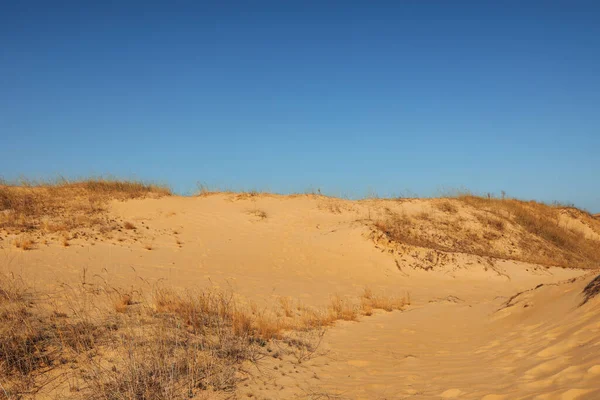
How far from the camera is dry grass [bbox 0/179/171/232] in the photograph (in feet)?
49.3

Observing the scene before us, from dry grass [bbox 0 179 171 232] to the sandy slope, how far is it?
3.43 ft

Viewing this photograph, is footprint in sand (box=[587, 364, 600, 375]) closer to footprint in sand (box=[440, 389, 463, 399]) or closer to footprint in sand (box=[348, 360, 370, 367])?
footprint in sand (box=[440, 389, 463, 399])

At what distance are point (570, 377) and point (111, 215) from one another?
17.0 metres

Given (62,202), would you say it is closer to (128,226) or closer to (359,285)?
(128,226)

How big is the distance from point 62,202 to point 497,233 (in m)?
19.8

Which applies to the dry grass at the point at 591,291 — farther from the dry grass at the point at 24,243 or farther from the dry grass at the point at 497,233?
the dry grass at the point at 24,243

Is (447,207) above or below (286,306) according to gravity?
above

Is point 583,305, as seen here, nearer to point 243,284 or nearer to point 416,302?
point 416,302

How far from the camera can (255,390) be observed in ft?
15.8

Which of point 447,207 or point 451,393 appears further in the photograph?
point 447,207

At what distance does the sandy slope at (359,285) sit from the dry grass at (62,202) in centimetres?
104

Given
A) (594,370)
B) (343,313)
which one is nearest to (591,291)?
(594,370)

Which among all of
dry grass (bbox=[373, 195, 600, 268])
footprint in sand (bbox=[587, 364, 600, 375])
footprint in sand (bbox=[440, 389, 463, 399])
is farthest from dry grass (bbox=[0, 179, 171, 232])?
footprint in sand (bbox=[587, 364, 600, 375])

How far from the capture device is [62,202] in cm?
1762
